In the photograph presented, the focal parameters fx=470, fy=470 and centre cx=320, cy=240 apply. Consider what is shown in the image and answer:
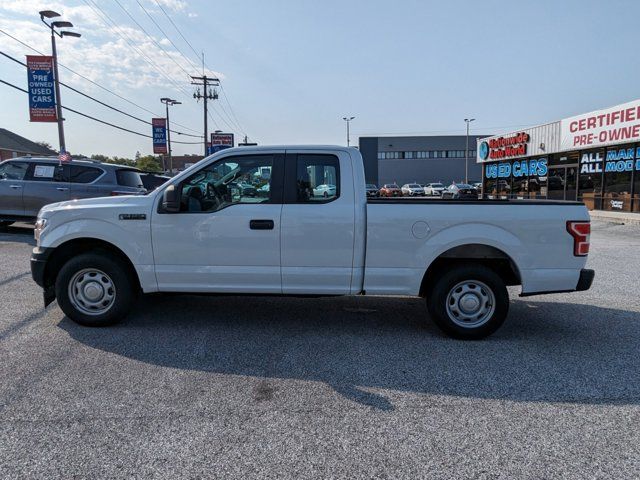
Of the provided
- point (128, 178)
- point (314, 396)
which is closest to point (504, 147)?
point (128, 178)

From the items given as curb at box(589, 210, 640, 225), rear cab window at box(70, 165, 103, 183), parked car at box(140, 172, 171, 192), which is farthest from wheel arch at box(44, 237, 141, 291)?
curb at box(589, 210, 640, 225)

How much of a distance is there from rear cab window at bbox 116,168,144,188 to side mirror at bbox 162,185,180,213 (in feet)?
26.1

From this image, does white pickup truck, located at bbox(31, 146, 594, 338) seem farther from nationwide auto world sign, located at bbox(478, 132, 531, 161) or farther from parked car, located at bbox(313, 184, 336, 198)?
nationwide auto world sign, located at bbox(478, 132, 531, 161)

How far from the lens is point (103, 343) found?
15.5 feet

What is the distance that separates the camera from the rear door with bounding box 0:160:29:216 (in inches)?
470

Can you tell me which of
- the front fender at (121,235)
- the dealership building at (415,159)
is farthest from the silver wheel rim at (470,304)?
the dealership building at (415,159)

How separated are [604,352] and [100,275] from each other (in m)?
5.28

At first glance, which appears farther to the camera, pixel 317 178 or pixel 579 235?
pixel 317 178

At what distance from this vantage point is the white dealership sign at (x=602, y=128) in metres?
18.6

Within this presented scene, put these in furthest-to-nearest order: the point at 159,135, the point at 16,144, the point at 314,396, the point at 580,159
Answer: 1. the point at 16,144
2. the point at 159,135
3. the point at 580,159
4. the point at 314,396

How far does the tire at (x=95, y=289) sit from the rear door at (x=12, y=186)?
27.8 ft

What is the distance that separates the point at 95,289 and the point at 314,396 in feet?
9.57

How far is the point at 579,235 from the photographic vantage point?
473 centimetres

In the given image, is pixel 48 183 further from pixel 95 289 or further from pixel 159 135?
pixel 159 135
